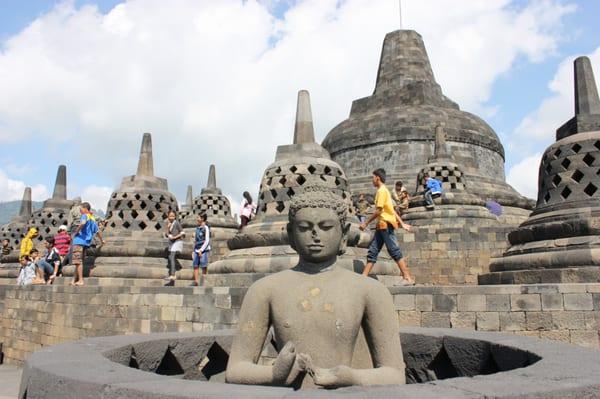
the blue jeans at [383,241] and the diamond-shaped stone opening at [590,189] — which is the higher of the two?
the diamond-shaped stone opening at [590,189]

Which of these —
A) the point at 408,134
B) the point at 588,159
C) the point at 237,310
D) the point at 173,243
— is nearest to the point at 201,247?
the point at 173,243

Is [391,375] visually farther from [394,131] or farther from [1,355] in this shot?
[394,131]

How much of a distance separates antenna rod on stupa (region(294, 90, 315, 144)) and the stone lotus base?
15.5 feet

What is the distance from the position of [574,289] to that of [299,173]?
3847 mm

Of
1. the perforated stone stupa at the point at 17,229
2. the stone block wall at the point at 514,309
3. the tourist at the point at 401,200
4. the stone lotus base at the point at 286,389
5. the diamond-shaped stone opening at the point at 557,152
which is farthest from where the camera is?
the perforated stone stupa at the point at 17,229

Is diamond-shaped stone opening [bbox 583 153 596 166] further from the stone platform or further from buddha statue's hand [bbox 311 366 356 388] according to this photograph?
buddha statue's hand [bbox 311 366 356 388]

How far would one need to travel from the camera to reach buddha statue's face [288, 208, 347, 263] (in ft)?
8.59

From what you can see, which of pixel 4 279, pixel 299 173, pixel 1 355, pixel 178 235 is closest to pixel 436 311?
pixel 299 173

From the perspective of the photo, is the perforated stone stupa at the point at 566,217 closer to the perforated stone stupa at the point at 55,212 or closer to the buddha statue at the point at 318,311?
the buddha statue at the point at 318,311

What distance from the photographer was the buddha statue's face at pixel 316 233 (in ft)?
8.59

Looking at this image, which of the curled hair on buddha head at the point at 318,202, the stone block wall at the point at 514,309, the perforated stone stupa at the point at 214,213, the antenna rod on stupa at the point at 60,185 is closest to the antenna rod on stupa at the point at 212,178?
the perforated stone stupa at the point at 214,213

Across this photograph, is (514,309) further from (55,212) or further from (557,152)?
(55,212)

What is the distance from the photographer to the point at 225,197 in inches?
841

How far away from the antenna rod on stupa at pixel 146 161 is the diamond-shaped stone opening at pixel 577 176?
820 cm
